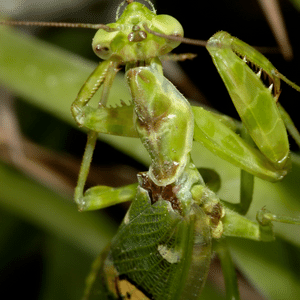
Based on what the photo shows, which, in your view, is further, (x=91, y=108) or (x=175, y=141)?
(x=91, y=108)

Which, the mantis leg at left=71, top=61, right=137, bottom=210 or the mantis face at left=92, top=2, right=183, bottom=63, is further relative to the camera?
the mantis leg at left=71, top=61, right=137, bottom=210

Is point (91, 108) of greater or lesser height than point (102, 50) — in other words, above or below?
below

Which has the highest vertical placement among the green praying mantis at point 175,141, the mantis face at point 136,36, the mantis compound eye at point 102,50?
the mantis face at point 136,36

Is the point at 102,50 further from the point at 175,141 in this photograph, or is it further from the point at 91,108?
the point at 175,141

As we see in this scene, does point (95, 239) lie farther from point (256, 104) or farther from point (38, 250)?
point (256, 104)

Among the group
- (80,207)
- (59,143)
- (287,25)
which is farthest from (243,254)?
(59,143)

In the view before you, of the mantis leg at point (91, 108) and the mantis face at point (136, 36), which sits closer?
the mantis face at point (136, 36)

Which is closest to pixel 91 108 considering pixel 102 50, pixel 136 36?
pixel 102 50

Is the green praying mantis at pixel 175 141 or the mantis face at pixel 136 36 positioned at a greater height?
the mantis face at pixel 136 36

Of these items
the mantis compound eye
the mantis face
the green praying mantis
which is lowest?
the green praying mantis

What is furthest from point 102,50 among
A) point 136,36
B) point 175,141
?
point 175,141
